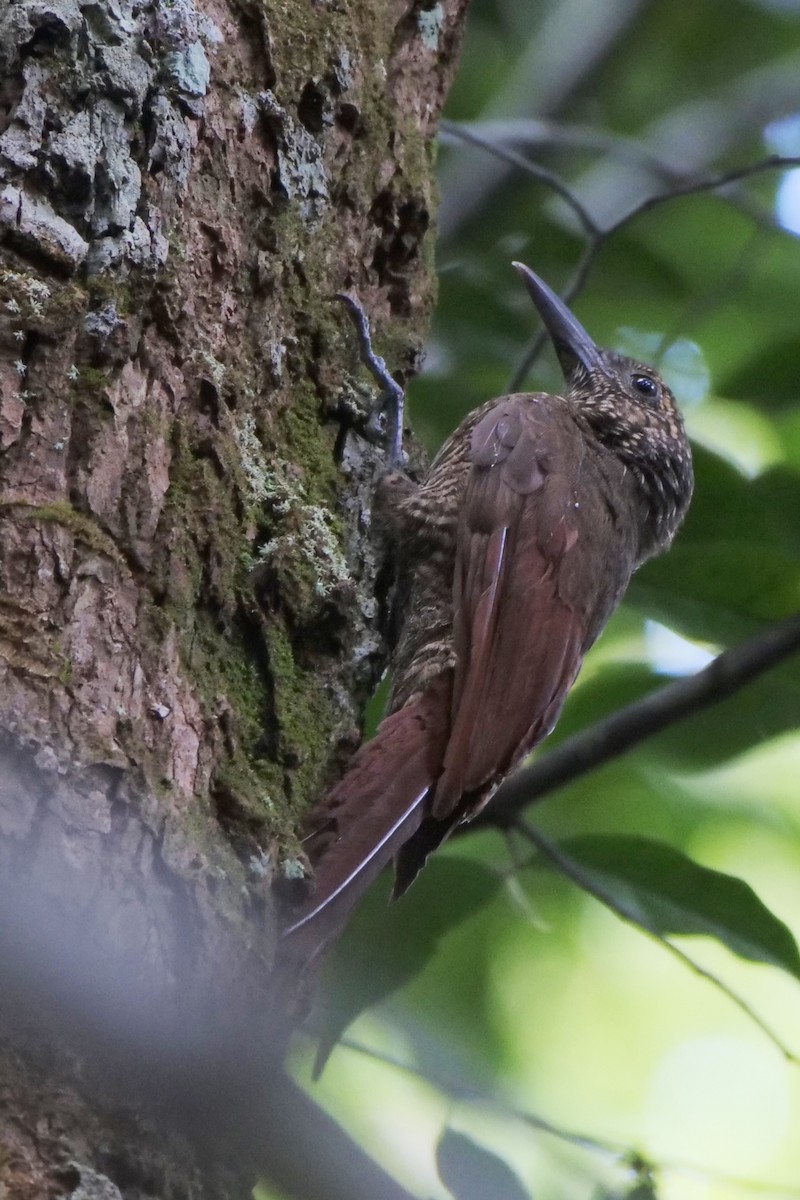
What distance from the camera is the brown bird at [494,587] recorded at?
78.6 inches

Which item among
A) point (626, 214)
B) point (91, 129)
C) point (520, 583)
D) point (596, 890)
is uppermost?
point (626, 214)

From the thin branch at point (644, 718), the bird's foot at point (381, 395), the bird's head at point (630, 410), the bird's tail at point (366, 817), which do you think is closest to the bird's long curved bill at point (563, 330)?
the bird's head at point (630, 410)

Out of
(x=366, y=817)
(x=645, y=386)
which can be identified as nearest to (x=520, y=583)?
(x=366, y=817)

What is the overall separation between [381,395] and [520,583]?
1.42 ft

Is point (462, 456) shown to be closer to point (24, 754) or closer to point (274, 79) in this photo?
point (274, 79)

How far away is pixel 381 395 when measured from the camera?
2.41 m

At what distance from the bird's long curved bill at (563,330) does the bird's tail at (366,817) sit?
1.33 metres

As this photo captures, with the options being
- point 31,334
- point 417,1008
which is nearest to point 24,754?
point 31,334

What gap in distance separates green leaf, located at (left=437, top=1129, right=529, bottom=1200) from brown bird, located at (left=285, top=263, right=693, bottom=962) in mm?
469

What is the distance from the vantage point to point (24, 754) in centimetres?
142

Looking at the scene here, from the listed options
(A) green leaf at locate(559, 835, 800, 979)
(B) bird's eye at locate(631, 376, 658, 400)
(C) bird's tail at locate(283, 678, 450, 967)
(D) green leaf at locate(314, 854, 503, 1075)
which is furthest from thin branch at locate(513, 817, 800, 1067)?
(B) bird's eye at locate(631, 376, 658, 400)

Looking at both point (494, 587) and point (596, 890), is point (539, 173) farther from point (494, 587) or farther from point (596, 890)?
point (596, 890)

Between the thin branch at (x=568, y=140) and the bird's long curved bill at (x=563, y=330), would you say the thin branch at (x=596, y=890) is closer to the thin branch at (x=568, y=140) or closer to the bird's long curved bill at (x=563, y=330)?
the bird's long curved bill at (x=563, y=330)

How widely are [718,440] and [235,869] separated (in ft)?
8.46
